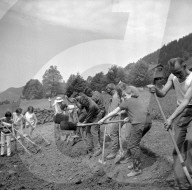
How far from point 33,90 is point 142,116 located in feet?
130

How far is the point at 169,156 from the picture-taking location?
6.10 m

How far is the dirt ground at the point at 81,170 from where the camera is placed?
208 inches

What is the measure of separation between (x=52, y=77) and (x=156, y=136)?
33.3 m

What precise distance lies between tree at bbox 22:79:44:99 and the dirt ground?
1296 inches

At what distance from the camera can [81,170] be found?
21.9 ft

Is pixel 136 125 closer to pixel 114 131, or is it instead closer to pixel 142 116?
pixel 142 116

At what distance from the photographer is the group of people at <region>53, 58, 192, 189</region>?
414 cm

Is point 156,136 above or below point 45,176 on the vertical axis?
above

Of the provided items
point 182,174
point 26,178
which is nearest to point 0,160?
point 26,178

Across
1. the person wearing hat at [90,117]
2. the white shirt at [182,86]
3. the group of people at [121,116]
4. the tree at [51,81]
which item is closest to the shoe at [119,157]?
the group of people at [121,116]

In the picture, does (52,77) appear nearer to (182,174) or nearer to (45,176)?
(45,176)

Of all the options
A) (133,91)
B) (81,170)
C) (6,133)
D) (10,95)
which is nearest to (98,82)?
(10,95)

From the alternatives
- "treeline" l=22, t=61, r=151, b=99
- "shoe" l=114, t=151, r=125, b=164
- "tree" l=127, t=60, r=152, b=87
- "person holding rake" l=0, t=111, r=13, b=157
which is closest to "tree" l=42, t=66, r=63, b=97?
"treeline" l=22, t=61, r=151, b=99

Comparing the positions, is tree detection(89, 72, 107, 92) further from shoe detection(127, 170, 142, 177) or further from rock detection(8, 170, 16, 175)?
shoe detection(127, 170, 142, 177)
